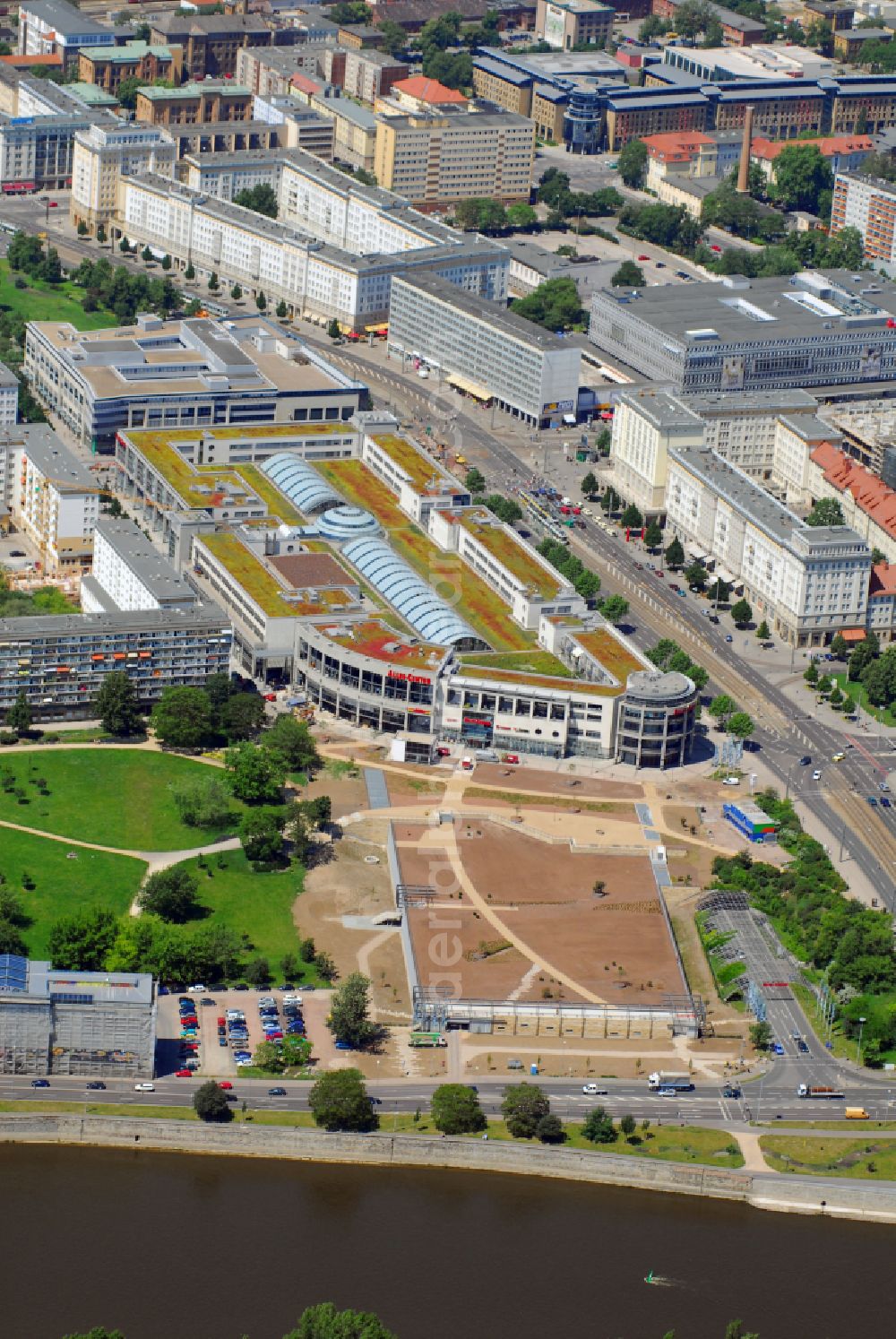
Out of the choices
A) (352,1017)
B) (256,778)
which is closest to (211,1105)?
(352,1017)

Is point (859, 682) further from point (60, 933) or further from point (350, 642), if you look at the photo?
point (60, 933)

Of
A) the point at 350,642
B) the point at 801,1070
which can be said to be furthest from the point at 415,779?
the point at 801,1070

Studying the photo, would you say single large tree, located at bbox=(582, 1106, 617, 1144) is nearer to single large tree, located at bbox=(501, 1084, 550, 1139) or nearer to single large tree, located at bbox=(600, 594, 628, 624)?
single large tree, located at bbox=(501, 1084, 550, 1139)

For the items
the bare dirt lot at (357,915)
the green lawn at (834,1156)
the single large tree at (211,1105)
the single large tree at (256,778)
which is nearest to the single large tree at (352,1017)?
the bare dirt lot at (357,915)

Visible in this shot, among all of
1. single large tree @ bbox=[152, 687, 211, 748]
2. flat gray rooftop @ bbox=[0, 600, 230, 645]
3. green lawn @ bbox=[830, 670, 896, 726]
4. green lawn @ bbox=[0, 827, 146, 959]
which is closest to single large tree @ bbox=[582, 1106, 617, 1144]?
green lawn @ bbox=[0, 827, 146, 959]

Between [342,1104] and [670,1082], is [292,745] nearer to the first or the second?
[342,1104]
